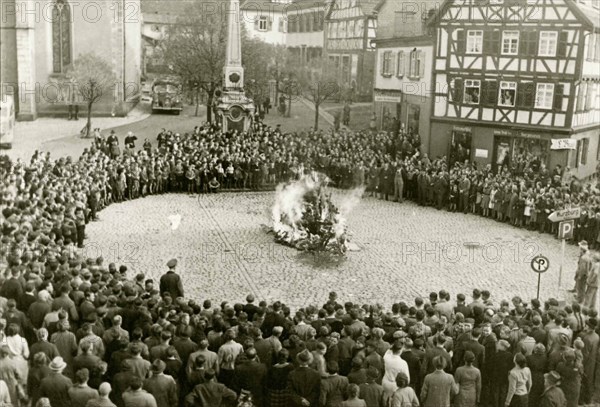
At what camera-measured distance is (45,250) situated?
15.6 metres

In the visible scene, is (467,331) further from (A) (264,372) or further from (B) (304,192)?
(B) (304,192)

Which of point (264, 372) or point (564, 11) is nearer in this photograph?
point (264, 372)

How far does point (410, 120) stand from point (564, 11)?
1105 cm

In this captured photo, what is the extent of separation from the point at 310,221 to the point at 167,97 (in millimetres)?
33739

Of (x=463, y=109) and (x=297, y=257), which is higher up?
(x=463, y=109)

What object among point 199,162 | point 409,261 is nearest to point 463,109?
point 199,162

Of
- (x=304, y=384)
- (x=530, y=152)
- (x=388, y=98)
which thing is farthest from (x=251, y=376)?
(x=388, y=98)

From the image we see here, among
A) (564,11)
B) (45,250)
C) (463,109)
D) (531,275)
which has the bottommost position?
(531,275)

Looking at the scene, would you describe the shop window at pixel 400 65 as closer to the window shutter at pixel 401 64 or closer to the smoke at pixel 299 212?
the window shutter at pixel 401 64

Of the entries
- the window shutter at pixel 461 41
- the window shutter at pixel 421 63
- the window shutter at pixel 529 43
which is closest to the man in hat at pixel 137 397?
the window shutter at pixel 529 43

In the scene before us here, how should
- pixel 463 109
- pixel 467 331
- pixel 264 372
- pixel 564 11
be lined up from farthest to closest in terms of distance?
pixel 463 109 < pixel 564 11 < pixel 467 331 < pixel 264 372

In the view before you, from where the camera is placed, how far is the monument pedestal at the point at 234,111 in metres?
34.7

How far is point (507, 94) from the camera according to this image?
3353 cm

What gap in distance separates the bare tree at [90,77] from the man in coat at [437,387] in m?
33.4
